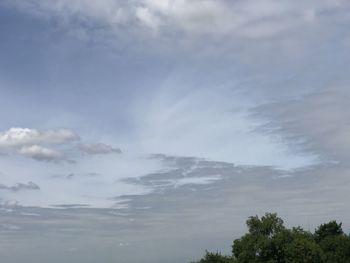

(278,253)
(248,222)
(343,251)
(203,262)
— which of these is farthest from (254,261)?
(203,262)

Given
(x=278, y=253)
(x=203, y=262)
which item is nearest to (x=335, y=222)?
(x=203, y=262)

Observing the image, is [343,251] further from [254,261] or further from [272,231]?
[254,261]

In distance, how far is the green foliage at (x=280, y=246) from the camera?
351ft

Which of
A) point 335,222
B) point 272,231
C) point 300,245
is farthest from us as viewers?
point 335,222

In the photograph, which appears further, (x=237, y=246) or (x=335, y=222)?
(x=335, y=222)

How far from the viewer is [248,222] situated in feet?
412

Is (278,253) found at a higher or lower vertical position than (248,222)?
lower

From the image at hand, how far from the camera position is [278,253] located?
366ft

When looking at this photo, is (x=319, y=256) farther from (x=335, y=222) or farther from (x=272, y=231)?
(x=335, y=222)

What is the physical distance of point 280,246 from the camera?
111250 millimetres

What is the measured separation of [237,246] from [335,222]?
47.7 metres

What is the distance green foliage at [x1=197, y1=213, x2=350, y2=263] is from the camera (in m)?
107

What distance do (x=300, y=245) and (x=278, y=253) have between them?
6.57m

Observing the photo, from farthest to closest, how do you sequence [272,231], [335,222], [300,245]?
[335,222], [272,231], [300,245]
